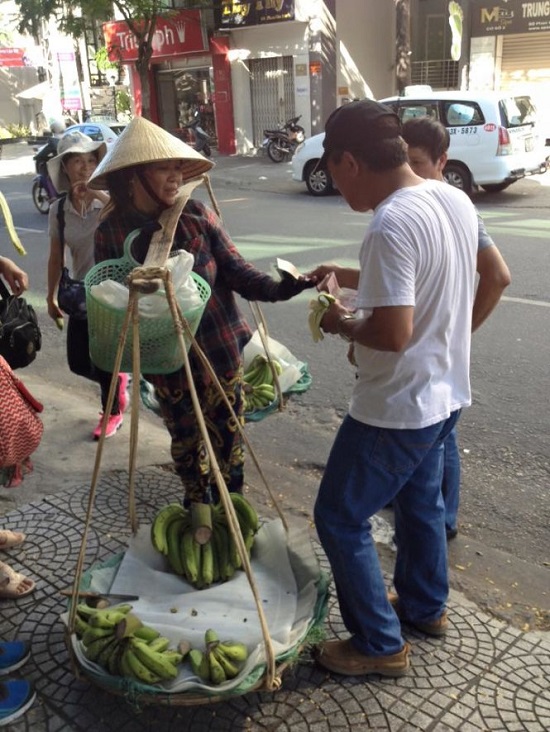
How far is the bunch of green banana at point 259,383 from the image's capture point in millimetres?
3455

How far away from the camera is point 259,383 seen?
3.65 meters

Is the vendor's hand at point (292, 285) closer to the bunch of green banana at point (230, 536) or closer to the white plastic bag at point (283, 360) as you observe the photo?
the bunch of green banana at point (230, 536)

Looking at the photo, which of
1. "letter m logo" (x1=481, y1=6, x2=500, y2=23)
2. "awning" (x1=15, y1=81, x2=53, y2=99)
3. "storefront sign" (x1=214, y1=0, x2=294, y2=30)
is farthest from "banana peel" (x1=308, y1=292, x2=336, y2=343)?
"awning" (x1=15, y1=81, x2=53, y2=99)

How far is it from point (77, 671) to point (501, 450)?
8.86ft

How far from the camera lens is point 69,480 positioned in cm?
364

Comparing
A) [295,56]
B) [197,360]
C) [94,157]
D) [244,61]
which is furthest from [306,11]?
[197,360]

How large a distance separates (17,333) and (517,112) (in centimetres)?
1066

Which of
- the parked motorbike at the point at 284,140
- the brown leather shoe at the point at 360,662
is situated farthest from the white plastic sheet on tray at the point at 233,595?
the parked motorbike at the point at 284,140

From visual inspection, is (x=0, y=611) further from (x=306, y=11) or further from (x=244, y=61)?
(x=244, y=61)

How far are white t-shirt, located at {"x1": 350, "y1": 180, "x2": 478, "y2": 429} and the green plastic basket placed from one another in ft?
1.84

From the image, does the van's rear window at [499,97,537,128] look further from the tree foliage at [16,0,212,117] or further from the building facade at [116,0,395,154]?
the tree foliage at [16,0,212,117]

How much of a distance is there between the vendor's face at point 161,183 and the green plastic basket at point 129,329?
0.14 meters

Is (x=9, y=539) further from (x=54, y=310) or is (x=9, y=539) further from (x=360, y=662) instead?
(x=360, y=662)

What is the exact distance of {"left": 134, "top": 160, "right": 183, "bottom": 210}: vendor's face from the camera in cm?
247
